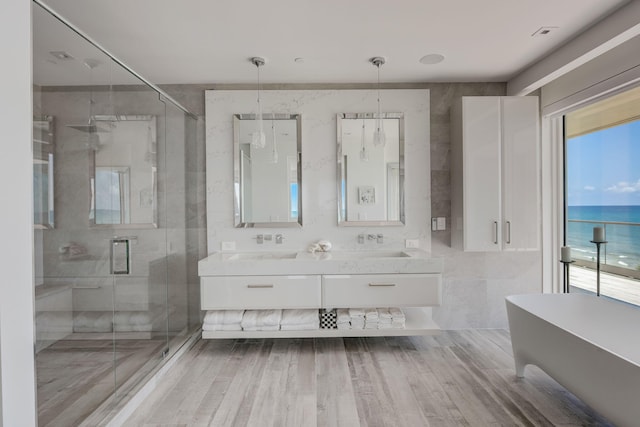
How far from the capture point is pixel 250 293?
2.69m

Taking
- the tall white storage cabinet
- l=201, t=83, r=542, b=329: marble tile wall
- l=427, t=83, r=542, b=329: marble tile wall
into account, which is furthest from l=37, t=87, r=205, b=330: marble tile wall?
the tall white storage cabinet

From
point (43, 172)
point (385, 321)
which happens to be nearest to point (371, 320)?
point (385, 321)

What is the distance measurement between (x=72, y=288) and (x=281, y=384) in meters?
1.41

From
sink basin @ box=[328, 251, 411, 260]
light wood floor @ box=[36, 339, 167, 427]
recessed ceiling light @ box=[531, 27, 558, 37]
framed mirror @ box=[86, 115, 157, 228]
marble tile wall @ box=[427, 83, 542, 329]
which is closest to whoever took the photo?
light wood floor @ box=[36, 339, 167, 427]

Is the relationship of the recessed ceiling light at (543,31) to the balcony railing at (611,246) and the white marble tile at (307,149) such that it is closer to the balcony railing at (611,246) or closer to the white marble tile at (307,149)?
the white marble tile at (307,149)

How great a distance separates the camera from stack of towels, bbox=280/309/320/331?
9.03 feet

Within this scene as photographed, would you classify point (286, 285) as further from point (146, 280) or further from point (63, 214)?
point (63, 214)

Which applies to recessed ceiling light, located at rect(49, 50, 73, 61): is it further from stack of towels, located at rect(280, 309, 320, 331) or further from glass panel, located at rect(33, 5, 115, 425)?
stack of towels, located at rect(280, 309, 320, 331)

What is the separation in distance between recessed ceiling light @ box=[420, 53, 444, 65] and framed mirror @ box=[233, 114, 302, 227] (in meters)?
1.22

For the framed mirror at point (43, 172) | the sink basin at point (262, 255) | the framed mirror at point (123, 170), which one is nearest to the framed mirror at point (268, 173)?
the sink basin at point (262, 255)

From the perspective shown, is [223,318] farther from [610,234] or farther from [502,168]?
[610,234]

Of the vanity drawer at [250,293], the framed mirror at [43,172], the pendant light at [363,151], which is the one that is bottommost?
the vanity drawer at [250,293]

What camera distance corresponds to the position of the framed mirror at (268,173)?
10.5ft

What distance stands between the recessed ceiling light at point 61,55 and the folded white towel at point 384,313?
8.64 ft
